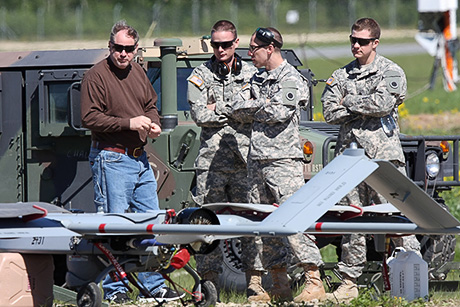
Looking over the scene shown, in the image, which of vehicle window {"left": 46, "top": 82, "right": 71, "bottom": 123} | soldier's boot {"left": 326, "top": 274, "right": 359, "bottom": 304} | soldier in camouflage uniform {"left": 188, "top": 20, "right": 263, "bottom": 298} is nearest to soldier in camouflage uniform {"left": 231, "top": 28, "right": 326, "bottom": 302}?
soldier's boot {"left": 326, "top": 274, "right": 359, "bottom": 304}

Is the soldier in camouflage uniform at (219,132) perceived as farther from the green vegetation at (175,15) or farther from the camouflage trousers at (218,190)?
the green vegetation at (175,15)

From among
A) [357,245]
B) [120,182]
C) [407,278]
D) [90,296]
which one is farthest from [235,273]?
[90,296]

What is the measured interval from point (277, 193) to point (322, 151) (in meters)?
1.06

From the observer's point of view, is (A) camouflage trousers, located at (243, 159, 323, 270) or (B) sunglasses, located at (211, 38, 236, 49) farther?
(B) sunglasses, located at (211, 38, 236, 49)

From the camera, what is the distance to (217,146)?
24.1ft

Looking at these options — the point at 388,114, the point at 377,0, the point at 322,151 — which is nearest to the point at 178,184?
the point at 322,151

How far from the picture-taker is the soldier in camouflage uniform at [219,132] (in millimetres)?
7254

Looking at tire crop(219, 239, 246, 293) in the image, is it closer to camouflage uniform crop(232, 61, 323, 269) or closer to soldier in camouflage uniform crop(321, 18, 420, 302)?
camouflage uniform crop(232, 61, 323, 269)

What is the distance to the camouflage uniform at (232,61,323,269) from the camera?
6.98m

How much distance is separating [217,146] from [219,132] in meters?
0.10

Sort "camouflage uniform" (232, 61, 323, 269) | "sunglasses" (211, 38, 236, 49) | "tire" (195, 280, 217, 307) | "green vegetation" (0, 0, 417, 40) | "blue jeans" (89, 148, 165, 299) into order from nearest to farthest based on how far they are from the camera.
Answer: "tire" (195, 280, 217, 307) < "blue jeans" (89, 148, 165, 299) < "camouflage uniform" (232, 61, 323, 269) < "sunglasses" (211, 38, 236, 49) < "green vegetation" (0, 0, 417, 40)

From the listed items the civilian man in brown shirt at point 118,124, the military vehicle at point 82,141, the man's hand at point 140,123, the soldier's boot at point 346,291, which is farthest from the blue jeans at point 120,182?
the soldier's boot at point 346,291

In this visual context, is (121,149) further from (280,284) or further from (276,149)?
(280,284)

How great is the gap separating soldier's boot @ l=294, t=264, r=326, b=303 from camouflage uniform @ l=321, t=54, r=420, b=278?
27 centimetres
